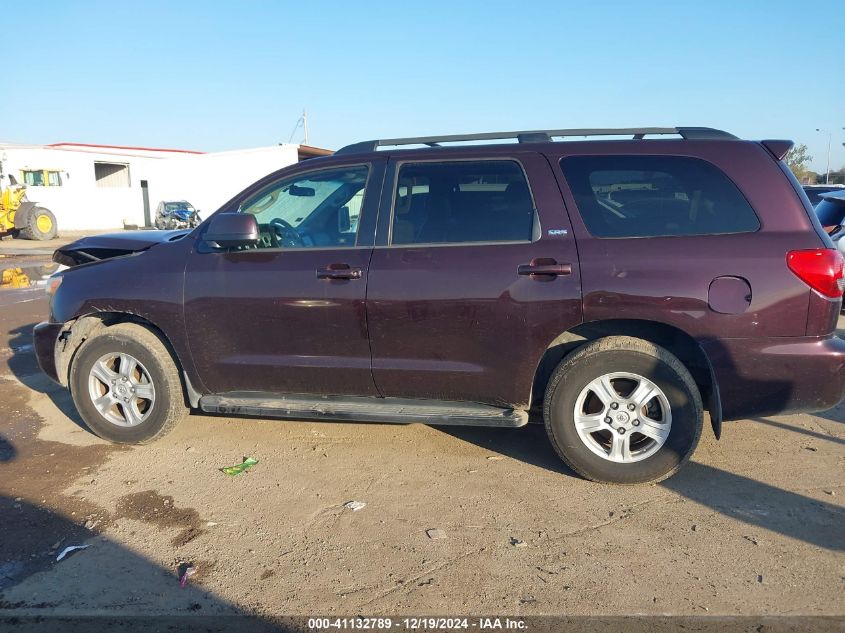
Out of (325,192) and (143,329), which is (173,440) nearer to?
(143,329)

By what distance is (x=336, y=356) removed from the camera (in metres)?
4.02

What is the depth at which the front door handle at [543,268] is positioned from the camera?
364cm

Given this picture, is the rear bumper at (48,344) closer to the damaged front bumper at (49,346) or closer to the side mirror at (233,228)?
the damaged front bumper at (49,346)

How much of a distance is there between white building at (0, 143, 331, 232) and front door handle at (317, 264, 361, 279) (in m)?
28.1

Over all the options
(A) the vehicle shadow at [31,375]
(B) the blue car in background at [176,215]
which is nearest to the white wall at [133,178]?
(B) the blue car in background at [176,215]

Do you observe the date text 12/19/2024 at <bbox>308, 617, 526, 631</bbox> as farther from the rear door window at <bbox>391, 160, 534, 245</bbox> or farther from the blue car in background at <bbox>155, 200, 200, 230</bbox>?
the blue car in background at <bbox>155, 200, 200, 230</bbox>

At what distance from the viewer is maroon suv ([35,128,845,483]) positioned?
3533mm

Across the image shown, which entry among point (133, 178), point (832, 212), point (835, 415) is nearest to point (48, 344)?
point (835, 415)

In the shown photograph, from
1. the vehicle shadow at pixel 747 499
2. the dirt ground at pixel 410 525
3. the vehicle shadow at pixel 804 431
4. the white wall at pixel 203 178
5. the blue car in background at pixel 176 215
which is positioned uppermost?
the white wall at pixel 203 178

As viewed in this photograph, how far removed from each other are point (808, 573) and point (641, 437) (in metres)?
1.07

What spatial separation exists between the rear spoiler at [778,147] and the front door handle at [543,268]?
4.40 ft

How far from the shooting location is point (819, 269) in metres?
3.42

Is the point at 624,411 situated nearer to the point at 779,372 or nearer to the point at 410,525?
the point at 779,372

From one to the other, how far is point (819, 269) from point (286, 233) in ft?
10.2
